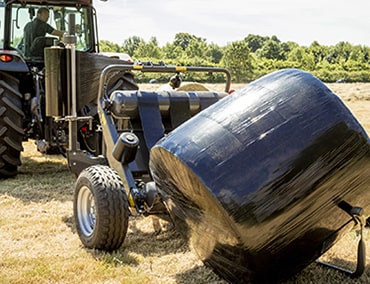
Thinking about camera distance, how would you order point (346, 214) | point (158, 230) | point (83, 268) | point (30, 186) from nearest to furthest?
1. point (346, 214)
2. point (83, 268)
3. point (158, 230)
4. point (30, 186)

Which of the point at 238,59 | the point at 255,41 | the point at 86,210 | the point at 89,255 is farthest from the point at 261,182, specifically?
the point at 255,41

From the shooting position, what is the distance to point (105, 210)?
3.39 m

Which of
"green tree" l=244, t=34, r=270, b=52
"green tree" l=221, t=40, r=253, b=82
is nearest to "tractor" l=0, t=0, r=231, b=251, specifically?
"green tree" l=221, t=40, r=253, b=82

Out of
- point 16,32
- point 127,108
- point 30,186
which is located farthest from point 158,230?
point 16,32

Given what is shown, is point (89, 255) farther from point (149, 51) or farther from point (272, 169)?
point (149, 51)

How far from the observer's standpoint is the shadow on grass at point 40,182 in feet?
17.6

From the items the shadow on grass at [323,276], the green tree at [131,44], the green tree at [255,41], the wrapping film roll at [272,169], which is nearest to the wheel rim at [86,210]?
the wrapping film roll at [272,169]

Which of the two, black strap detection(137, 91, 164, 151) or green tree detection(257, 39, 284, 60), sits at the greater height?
black strap detection(137, 91, 164, 151)

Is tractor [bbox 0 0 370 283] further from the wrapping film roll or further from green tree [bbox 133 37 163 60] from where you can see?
green tree [bbox 133 37 163 60]

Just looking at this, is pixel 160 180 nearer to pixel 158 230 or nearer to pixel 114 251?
pixel 114 251

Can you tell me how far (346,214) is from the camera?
8.73ft

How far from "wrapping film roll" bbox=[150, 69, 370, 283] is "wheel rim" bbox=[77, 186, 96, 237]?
1185 mm

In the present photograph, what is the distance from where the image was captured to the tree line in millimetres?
48281

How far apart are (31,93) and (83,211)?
3.10 m
